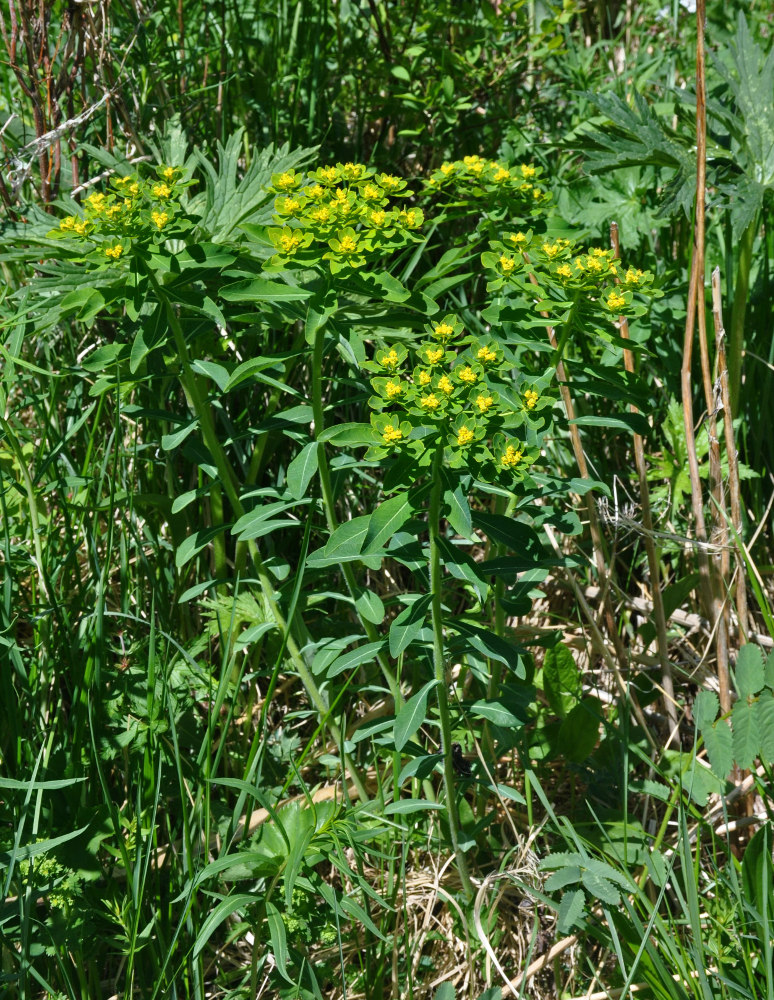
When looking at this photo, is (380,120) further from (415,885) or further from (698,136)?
(415,885)

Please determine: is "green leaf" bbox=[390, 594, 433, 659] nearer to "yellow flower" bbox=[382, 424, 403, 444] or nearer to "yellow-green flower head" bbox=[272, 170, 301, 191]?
"yellow flower" bbox=[382, 424, 403, 444]

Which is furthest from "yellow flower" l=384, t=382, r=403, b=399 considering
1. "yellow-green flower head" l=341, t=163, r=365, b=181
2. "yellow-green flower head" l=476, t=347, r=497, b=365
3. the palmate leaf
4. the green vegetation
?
the palmate leaf

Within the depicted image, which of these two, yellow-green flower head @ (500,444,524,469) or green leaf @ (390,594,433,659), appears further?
green leaf @ (390,594,433,659)

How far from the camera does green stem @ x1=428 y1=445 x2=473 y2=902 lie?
5.10ft

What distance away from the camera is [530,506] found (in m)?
1.86

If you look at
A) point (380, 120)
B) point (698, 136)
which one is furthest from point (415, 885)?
point (380, 120)

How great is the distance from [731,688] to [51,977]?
1.55m

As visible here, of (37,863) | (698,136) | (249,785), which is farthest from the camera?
(698,136)

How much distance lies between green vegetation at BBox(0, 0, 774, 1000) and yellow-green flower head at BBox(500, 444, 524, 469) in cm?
1

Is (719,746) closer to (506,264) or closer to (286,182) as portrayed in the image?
(506,264)

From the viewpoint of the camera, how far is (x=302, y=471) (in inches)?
69.5

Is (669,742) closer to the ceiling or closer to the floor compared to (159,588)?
closer to the floor

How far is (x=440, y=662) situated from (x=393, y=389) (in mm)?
508

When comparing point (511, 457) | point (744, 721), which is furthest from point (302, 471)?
point (744, 721)
